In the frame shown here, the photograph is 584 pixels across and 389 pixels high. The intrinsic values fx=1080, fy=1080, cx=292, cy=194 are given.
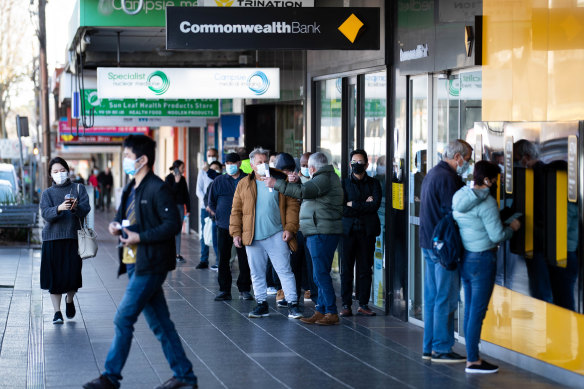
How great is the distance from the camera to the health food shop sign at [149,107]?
21891 mm

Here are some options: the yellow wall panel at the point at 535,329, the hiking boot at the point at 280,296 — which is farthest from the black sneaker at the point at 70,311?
the yellow wall panel at the point at 535,329

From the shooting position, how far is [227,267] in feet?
44.9

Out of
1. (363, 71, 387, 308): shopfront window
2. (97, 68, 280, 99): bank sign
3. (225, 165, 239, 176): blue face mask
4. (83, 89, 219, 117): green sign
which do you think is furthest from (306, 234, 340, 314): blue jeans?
(83, 89, 219, 117): green sign

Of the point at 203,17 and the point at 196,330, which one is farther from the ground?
the point at 203,17

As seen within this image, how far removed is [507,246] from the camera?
9.13 meters

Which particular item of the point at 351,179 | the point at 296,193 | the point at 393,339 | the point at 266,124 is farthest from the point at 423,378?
the point at 266,124

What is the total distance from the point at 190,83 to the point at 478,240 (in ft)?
26.4

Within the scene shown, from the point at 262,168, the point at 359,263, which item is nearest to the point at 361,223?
the point at 359,263

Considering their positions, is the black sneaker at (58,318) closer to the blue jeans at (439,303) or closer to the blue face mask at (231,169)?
the blue face mask at (231,169)

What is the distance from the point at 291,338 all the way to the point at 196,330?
1.09 metres

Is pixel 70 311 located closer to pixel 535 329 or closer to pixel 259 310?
pixel 259 310

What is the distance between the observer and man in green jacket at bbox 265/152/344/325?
11.4 meters

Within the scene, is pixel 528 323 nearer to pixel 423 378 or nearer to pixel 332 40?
pixel 423 378

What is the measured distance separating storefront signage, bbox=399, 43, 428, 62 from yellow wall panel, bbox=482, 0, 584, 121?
1.35m
